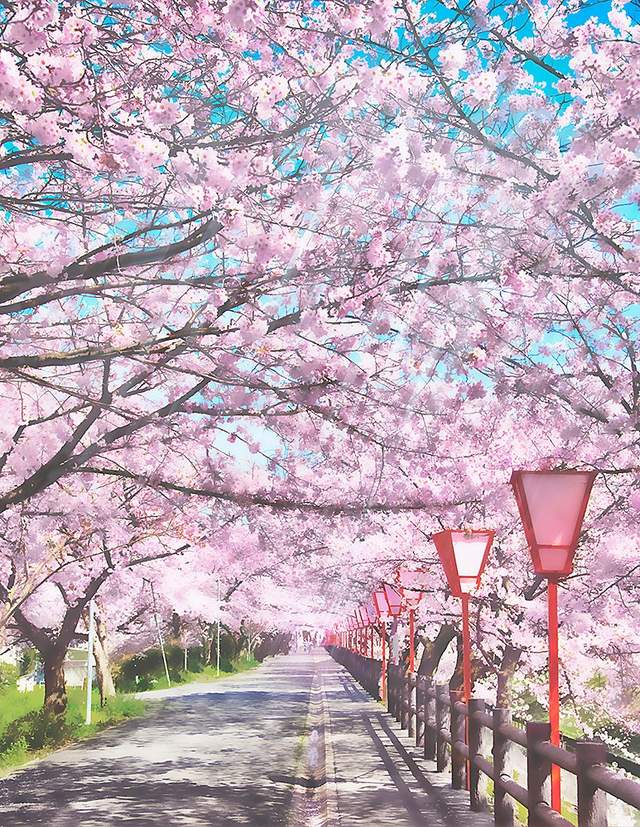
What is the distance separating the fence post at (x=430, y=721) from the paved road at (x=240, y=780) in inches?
13.4

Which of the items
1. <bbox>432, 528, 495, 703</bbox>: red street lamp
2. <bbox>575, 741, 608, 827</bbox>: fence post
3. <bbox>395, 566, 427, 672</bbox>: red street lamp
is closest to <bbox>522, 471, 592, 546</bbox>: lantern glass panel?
<bbox>575, 741, 608, 827</bbox>: fence post

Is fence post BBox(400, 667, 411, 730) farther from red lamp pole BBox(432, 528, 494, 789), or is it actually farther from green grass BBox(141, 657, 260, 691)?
green grass BBox(141, 657, 260, 691)

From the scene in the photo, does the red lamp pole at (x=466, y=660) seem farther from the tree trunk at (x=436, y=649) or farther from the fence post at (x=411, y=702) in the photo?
the tree trunk at (x=436, y=649)

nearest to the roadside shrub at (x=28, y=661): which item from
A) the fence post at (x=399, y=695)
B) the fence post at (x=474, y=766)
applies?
the fence post at (x=399, y=695)

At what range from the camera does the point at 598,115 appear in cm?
638

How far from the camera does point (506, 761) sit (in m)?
8.48

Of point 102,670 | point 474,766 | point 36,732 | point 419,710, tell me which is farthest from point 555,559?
point 102,670

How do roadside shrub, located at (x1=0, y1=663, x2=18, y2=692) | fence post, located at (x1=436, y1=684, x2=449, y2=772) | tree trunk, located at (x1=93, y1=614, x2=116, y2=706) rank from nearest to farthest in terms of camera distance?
1. fence post, located at (x1=436, y1=684, x2=449, y2=772)
2. tree trunk, located at (x1=93, y1=614, x2=116, y2=706)
3. roadside shrub, located at (x1=0, y1=663, x2=18, y2=692)

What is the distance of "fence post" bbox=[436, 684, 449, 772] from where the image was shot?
493 inches

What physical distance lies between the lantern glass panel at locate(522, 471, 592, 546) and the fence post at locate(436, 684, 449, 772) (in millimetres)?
5644

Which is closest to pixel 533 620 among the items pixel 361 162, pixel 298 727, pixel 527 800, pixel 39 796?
pixel 298 727

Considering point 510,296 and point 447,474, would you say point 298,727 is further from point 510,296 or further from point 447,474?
point 510,296

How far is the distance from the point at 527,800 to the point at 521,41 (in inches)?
225

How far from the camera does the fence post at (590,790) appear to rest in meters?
5.32
